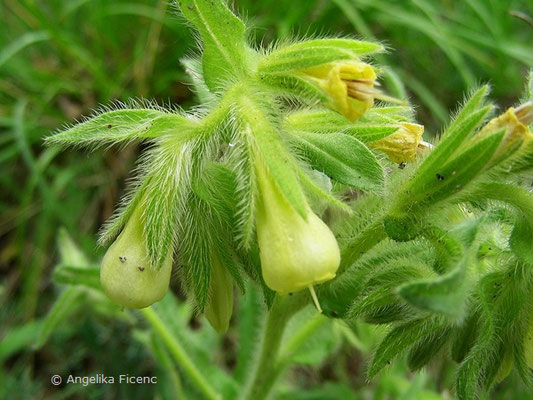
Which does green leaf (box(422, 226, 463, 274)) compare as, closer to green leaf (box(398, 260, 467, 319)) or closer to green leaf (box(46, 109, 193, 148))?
green leaf (box(398, 260, 467, 319))

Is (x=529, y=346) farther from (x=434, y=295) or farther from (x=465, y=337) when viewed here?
(x=434, y=295)

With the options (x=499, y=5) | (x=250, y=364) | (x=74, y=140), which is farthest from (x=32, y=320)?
(x=499, y=5)

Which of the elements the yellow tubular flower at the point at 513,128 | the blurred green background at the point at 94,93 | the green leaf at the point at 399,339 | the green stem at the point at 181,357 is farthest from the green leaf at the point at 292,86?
the blurred green background at the point at 94,93

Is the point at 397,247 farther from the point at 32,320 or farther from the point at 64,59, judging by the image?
the point at 64,59

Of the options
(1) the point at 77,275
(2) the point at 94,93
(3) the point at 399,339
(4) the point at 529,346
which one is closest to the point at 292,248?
(3) the point at 399,339

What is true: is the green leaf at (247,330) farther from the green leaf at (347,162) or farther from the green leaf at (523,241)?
the green leaf at (523,241)

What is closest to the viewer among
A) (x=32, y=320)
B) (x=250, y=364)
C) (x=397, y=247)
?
(x=397, y=247)

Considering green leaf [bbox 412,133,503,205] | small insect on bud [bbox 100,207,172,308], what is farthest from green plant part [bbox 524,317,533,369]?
small insect on bud [bbox 100,207,172,308]
